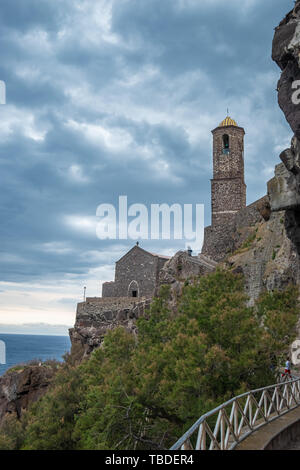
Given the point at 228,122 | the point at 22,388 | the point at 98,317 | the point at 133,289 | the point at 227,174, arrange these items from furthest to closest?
1. the point at 228,122
2. the point at 227,174
3. the point at 133,289
4. the point at 98,317
5. the point at 22,388

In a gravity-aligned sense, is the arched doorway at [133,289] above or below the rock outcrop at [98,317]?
above

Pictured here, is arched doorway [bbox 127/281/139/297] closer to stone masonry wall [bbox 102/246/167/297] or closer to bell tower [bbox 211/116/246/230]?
stone masonry wall [bbox 102/246/167/297]

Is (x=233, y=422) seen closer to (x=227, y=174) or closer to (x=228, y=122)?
(x=227, y=174)

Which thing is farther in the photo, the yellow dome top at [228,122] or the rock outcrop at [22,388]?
the yellow dome top at [228,122]

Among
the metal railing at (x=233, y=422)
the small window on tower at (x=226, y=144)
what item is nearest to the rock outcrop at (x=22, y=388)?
the metal railing at (x=233, y=422)

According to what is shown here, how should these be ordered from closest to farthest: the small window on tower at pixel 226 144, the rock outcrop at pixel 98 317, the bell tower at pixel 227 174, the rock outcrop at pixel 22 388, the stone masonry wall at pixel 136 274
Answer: the rock outcrop at pixel 22 388, the rock outcrop at pixel 98 317, the stone masonry wall at pixel 136 274, the bell tower at pixel 227 174, the small window on tower at pixel 226 144

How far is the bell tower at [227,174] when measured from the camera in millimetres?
49281

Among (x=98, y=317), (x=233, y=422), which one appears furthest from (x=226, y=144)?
(x=233, y=422)

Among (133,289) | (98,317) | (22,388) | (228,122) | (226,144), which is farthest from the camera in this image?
(228,122)

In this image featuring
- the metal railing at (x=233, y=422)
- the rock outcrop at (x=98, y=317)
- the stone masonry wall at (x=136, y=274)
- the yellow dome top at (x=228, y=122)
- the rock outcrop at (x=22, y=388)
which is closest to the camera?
the metal railing at (x=233, y=422)

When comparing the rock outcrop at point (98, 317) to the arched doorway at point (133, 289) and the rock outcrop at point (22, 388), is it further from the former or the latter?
the rock outcrop at point (22, 388)

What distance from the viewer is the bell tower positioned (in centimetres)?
4928

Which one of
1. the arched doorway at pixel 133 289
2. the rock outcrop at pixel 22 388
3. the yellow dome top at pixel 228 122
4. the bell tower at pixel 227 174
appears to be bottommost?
the rock outcrop at pixel 22 388

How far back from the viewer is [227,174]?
50.0 m
